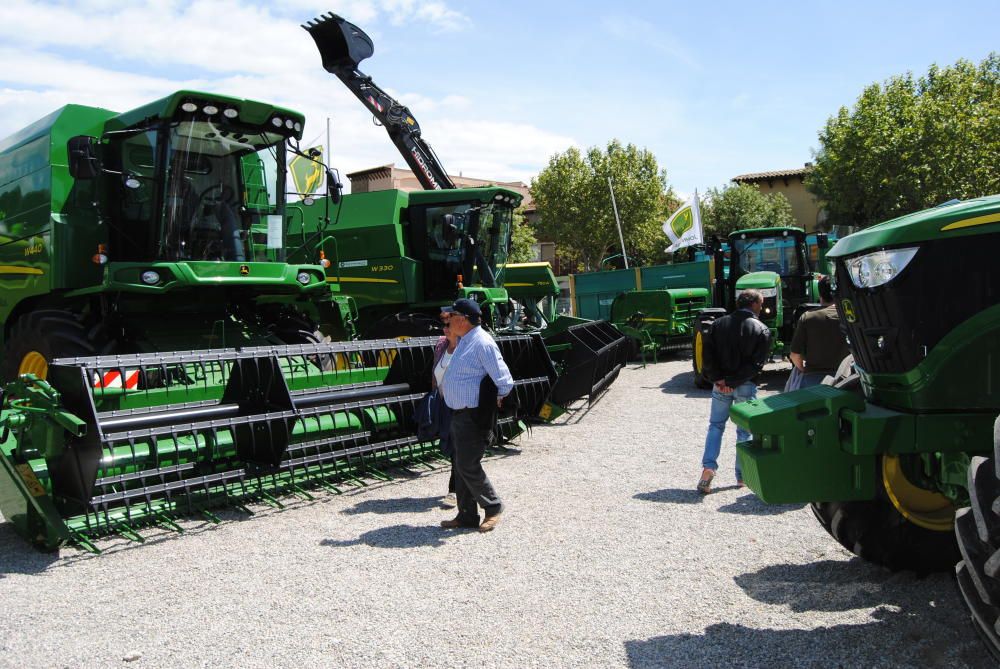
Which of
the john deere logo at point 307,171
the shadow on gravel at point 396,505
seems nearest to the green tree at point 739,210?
the john deere logo at point 307,171

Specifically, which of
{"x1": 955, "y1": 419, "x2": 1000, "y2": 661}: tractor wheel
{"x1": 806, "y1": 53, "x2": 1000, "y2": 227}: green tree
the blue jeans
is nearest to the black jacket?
the blue jeans

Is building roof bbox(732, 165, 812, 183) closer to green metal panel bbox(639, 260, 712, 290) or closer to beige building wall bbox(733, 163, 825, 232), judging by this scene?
beige building wall bbox(733, 163, 825, 232)

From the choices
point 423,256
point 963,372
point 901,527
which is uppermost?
point 423,256

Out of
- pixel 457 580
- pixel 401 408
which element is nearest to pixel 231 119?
pixel 401 408

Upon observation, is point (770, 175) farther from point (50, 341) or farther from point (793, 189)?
point (50, 341)

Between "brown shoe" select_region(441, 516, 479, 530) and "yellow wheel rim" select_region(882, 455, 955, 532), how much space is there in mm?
2710

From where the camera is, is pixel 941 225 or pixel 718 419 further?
pixel 718 419

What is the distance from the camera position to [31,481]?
4.65 metres

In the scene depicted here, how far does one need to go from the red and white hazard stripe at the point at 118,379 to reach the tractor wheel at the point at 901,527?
4582mm

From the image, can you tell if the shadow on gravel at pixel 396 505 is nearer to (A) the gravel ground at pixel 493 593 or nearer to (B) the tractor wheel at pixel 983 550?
(A) the gravel ground at pixel 493 593

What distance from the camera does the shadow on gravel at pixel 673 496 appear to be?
5730 millimetres

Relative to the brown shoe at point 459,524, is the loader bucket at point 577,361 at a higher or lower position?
higher

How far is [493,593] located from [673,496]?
226cm

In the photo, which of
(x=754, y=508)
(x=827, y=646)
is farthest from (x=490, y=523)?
(x=827, y=646)
